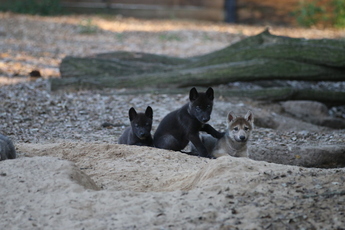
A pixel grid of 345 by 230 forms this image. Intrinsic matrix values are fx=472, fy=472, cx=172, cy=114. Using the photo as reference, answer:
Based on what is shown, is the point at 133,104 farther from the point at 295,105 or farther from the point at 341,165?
the point at 341,165

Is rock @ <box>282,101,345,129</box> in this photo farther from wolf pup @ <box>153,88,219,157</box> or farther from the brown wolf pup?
wolf pup @ <box>153,88,219,157</box>

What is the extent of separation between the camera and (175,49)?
682 inches

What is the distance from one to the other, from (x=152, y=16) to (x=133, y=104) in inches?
576

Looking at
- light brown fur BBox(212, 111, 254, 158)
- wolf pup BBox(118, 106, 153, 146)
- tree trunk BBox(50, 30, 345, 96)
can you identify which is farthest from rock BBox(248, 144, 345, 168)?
Answer: tree trunk BBox(50, 30, 345, 96)

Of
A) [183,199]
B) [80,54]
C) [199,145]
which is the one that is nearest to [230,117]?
[199,145]

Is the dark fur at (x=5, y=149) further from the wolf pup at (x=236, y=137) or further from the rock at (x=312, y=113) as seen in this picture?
the rock at (x=312, y=113)

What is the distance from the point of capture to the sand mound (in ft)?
13.5

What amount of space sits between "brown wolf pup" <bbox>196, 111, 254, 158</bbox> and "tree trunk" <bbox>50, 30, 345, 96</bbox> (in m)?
3.69

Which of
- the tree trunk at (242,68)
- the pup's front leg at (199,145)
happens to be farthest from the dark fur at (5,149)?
the tree trunk at (242,68)

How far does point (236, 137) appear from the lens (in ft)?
24.3

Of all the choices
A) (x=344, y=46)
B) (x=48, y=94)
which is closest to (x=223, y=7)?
(x=344, y=46)

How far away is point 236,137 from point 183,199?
313cm

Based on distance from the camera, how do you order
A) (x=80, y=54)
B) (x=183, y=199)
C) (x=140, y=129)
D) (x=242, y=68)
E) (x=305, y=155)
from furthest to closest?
(x=80, y=54), (x=242, y=68), (x=305, y=155), (x=140, y=129), (x=183, y=199)

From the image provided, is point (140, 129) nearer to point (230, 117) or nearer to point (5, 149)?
point (230, 117)
